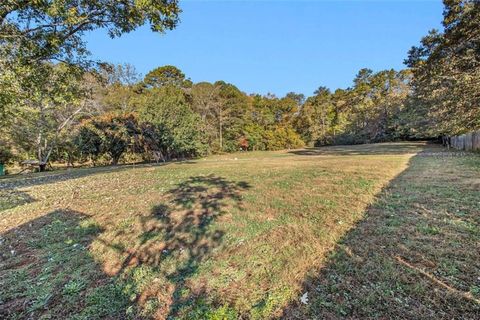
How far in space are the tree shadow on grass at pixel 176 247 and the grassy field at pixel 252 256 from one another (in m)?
0.02

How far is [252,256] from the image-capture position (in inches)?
119

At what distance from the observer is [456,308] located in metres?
1.89

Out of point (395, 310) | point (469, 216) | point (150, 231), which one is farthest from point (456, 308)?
point (150, 231)

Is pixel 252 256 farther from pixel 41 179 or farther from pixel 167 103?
pixel 167 103

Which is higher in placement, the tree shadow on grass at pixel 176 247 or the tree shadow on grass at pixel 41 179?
the tree shadow on grass at pixel 41 179

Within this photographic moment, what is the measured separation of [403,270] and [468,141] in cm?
1623

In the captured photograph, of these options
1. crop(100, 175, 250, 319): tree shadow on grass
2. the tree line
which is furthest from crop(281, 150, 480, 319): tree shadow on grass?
the tree line

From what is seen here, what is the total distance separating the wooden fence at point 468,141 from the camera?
41.1 ft

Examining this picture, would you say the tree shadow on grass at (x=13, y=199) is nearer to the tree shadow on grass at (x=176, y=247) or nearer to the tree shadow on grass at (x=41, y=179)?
the tree shadow on grass at (x=41, y=179)

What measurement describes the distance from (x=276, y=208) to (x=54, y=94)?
24.0 feet

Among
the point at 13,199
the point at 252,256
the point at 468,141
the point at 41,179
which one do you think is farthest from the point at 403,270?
the point at 468,141

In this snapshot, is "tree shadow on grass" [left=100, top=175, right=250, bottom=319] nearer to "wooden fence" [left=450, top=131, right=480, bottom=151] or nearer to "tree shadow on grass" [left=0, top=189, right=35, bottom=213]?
"tree shadow on grass" [left=0, top=189, right=35, bottom=213]

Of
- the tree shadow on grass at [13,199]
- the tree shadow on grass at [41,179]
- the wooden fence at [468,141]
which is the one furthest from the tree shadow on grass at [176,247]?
the wooden fence at [468,141]

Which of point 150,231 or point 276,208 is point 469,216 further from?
point 150,231
